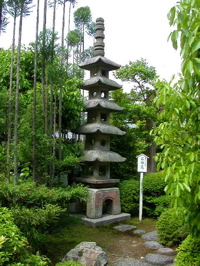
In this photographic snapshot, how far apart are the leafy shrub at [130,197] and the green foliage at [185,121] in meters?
6.25

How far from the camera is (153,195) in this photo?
9.26 metres

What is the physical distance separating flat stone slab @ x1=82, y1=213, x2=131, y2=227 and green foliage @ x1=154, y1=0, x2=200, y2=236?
5330mm

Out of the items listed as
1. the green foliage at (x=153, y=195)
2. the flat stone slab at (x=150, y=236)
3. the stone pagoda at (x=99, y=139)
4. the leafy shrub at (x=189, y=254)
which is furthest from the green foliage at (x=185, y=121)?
the green foliage at (x=153, y=195)

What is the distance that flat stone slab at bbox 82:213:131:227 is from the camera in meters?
7.78

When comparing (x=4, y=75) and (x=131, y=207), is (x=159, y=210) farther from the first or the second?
(x=4, y=75)

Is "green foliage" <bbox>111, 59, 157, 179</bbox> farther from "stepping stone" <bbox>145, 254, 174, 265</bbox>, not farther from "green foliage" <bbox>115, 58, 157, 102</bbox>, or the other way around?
"stepping stone" <bbox>145, 254, 174, 265</bbox>

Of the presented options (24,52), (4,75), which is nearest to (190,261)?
(4,75)

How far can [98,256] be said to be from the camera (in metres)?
4.69

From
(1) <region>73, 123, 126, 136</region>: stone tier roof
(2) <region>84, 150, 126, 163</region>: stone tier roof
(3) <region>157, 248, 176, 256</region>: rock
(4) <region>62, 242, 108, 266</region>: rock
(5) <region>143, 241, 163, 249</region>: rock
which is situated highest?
(1) <region>73, 123, 126, 136</region>: stone tier roof

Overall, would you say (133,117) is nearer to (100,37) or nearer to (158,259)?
(100,37)

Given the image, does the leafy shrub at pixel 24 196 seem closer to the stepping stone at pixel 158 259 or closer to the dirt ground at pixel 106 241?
the dirt ground at pixel 106 241

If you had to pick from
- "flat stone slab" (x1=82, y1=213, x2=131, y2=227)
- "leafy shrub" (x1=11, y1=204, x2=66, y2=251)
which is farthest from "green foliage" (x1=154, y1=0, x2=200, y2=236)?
"flat stone slab" (x1=82, y1=213, x2=131, y2=227)

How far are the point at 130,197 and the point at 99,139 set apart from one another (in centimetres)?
212

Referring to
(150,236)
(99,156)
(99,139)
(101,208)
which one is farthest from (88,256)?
(99,139)
